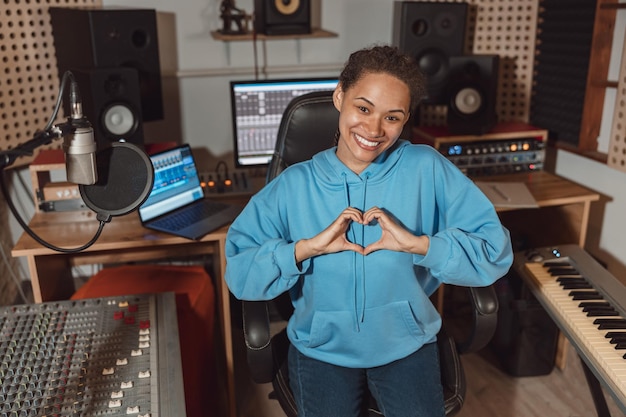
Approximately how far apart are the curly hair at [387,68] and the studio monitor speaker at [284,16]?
1060 mm

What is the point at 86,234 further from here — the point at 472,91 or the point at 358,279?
the point at 472,91

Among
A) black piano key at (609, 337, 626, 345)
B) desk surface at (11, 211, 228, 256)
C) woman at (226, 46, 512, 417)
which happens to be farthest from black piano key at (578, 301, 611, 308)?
desk surface at (11, 211, 228, 256)

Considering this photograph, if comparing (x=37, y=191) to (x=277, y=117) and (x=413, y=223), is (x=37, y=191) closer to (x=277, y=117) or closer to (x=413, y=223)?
(x=277, y=117)

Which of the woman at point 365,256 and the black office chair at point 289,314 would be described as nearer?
the woman at point 365,256

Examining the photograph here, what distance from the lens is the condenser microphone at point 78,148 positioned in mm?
981

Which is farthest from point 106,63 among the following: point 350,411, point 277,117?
point 350,411

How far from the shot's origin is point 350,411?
153cm

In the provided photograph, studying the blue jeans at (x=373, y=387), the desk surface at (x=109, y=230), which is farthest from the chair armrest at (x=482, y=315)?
the desk surface at (x=109, y=230)

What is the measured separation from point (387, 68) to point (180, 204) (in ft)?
3.37

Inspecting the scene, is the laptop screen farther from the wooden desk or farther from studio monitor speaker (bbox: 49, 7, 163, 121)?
studio monitor speaker (bbox: 49, 7, 163, 121)

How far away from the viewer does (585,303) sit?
6.08ft

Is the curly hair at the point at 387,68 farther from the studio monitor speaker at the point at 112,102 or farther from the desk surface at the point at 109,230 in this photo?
the studio monitor speaker at the point at 112,102

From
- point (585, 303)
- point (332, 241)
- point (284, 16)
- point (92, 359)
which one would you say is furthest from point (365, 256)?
point (284, 16)

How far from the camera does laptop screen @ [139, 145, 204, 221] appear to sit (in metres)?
2.10
